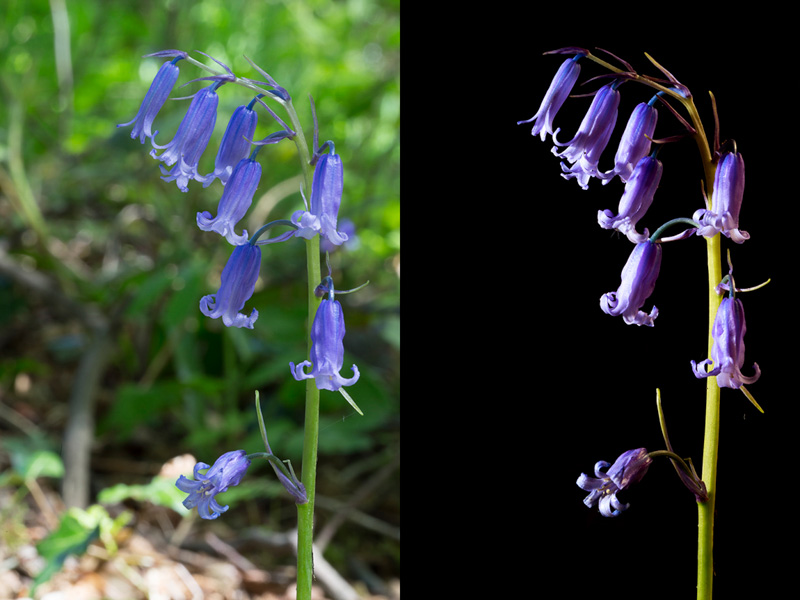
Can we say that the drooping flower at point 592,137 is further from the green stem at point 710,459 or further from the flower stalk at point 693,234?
the green stem at point 710,459

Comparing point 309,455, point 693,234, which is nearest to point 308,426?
point 309,455

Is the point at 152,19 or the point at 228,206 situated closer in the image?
the point at 228,206

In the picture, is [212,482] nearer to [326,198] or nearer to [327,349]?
[327,349]

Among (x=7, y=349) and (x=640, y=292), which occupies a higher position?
(x=640, y=292)

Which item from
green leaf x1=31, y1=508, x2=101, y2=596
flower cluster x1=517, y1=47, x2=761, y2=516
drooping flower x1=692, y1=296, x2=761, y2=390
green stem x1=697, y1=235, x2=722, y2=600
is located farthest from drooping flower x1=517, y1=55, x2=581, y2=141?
green leaf x1=31, y1=508, x2=101, y2=596

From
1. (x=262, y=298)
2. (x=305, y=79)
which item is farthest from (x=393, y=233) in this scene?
(x=305, y=79)

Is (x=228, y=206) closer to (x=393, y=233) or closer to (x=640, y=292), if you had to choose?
(x=640, y=292)
